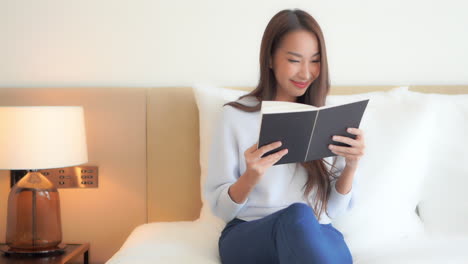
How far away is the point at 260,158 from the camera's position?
4.59ft

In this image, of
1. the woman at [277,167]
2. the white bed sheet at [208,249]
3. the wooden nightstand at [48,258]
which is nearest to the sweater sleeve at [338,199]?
the woman at [277,167]

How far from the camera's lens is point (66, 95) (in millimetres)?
2164

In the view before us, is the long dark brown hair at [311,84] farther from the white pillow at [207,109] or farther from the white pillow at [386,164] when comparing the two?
the white pillow at [207,109]

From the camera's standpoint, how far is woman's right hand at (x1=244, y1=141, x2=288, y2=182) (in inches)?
53.8

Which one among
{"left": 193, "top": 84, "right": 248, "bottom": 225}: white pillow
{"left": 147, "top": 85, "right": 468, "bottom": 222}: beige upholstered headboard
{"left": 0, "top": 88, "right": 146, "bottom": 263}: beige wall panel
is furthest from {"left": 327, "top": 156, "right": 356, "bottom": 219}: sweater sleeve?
{"left": 0, "top": 88, "right": 146, "bottom": 263}: beige wall panel

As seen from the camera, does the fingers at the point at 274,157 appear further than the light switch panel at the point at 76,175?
No

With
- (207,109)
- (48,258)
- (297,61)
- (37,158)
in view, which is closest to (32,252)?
(48,258)

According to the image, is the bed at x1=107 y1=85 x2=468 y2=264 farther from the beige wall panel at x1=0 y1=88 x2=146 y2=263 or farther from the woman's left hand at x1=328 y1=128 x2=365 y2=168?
the woman's left hand at x1=328 y1=128 x2=365 y2=168

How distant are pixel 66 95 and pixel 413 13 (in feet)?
4.72

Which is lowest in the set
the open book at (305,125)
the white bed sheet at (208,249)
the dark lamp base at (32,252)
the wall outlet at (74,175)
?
the dark lamp base at (32,252)

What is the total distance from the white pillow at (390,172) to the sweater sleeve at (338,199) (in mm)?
56

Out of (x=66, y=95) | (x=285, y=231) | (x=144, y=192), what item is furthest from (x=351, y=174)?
(x=66, y=95)

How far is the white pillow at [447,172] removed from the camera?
6.11ft

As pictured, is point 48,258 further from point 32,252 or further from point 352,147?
point 352,147
